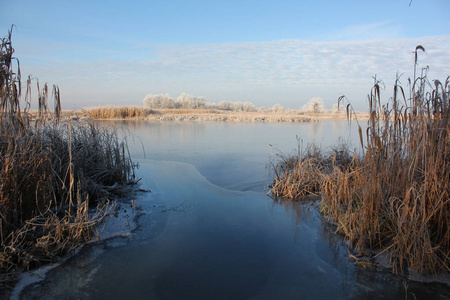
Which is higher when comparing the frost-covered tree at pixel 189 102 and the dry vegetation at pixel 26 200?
the frost-covered tree at pixel 189 102

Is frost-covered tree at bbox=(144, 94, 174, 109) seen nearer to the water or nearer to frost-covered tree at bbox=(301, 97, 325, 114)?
frost-covered tree at bbox=(301, 97, 325, 114)

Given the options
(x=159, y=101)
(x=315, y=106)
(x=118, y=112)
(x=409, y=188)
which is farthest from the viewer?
(x=159, y=101)

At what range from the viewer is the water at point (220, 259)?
3.16 metres

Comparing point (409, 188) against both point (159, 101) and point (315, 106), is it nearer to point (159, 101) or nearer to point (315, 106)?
point (315, 106)

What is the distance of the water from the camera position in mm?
3158

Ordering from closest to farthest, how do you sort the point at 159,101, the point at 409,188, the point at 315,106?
the point at 409,188
the point at 315,106
the point at 159,101

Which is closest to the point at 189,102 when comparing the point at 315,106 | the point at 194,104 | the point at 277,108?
the point at 194,104

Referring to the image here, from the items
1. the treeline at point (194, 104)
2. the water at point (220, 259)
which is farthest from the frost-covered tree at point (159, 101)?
the water at point (220, 259)

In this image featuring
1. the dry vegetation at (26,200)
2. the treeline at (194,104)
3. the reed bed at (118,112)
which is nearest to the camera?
the dry vegetation at (26,200)

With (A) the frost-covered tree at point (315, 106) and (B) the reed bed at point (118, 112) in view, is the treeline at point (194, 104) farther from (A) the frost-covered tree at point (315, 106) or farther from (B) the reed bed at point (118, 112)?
(B) the reed bed at point (118, 112)

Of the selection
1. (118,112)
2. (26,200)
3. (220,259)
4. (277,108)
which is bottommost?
(220,259)

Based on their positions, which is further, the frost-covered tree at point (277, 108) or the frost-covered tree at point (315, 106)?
the frost-covered tree at point (277, 108)

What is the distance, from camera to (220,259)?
12.5 ft

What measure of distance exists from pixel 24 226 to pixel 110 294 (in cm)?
128
